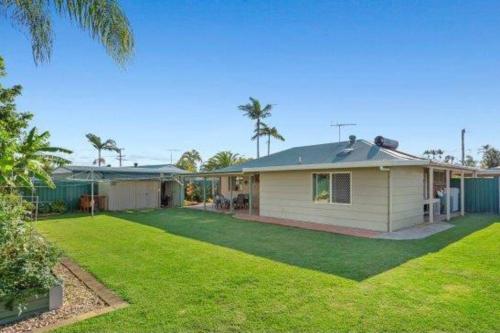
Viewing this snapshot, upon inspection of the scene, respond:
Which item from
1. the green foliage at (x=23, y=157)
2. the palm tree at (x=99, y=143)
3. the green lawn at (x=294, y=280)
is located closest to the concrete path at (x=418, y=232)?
the green lawn at (x=294, y=280)

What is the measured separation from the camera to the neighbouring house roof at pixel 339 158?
10.1 metres

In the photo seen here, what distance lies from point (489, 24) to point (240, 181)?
50.5 ft

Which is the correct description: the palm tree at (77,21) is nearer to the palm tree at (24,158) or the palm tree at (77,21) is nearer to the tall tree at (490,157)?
the palm tree at (24,158)

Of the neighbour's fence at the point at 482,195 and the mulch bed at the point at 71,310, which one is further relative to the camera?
the neighbour's fence at the point at 482,195

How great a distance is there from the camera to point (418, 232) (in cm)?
997

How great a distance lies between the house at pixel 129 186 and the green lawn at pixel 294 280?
8.57m

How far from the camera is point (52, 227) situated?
1220cm

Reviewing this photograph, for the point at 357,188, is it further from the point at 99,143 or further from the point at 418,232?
the point at 99,143

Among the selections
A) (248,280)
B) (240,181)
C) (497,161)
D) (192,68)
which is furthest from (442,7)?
(497,161)

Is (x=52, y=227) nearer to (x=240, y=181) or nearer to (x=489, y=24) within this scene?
(x=240, y=181)

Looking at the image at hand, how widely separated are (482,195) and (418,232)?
25.7 ft

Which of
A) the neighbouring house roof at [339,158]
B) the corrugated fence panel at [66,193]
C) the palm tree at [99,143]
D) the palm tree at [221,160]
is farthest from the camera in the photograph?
the palm tree at [99,143]

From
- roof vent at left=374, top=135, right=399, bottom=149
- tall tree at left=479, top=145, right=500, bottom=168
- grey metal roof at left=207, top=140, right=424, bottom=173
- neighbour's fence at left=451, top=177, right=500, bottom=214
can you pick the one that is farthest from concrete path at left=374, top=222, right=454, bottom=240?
tall tree at left=479, top=145, right=500, bottom=168

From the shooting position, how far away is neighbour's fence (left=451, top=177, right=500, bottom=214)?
14.6 m
